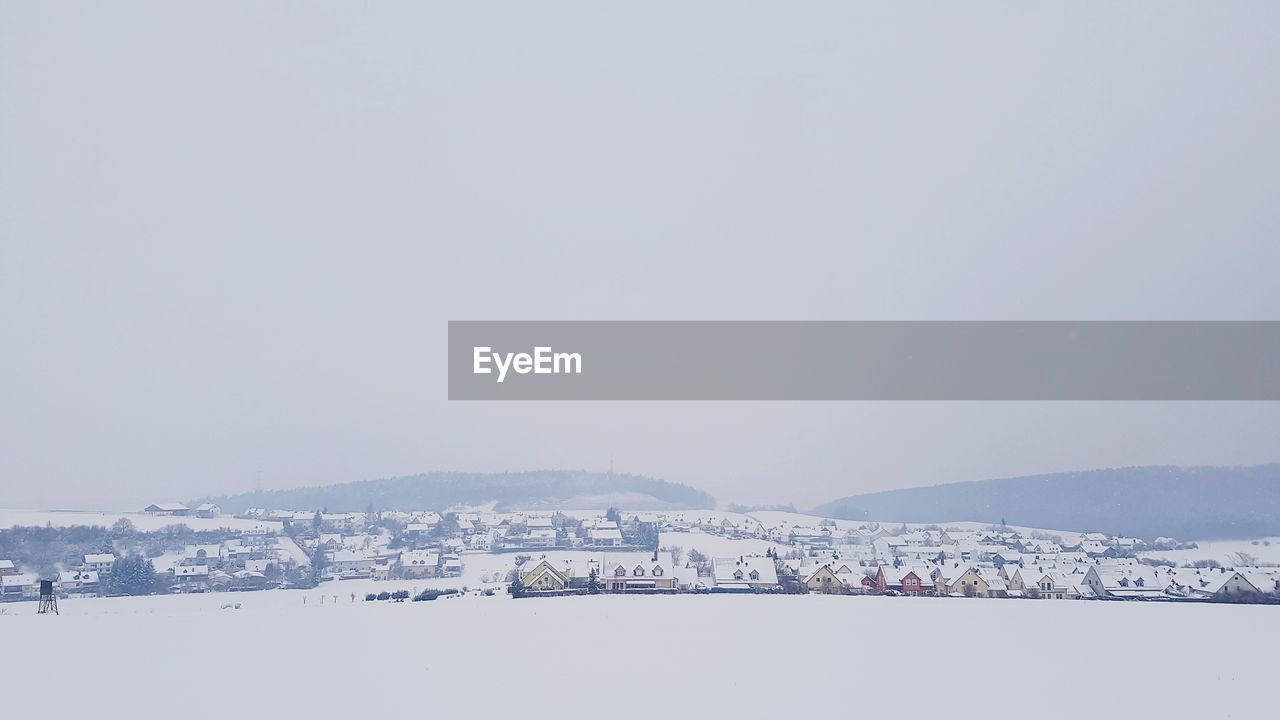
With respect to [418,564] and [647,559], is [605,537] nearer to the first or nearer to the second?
[647,559]

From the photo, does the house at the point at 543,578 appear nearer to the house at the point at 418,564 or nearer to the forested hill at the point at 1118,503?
the house at the point at 418,564

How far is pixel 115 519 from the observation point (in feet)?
60.2

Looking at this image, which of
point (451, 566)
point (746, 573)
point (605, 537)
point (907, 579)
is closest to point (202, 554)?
point (451, 566)

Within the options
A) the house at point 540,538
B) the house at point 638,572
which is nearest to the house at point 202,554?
the house at point 540,538

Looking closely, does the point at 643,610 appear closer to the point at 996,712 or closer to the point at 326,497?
the point at 996,712

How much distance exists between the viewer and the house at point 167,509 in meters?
19.0

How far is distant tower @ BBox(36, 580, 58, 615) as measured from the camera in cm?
1395

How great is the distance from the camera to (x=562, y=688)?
7.08 metres

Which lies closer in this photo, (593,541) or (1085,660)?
(1085,660)

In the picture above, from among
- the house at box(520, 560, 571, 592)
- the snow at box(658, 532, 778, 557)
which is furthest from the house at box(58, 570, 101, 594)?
the snow at box(658, 532, 778, 557)

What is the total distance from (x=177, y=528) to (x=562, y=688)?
49.0ft

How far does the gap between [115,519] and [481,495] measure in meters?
7.93

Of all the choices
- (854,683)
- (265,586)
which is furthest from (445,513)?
(854,683)

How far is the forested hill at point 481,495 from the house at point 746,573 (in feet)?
10.9
